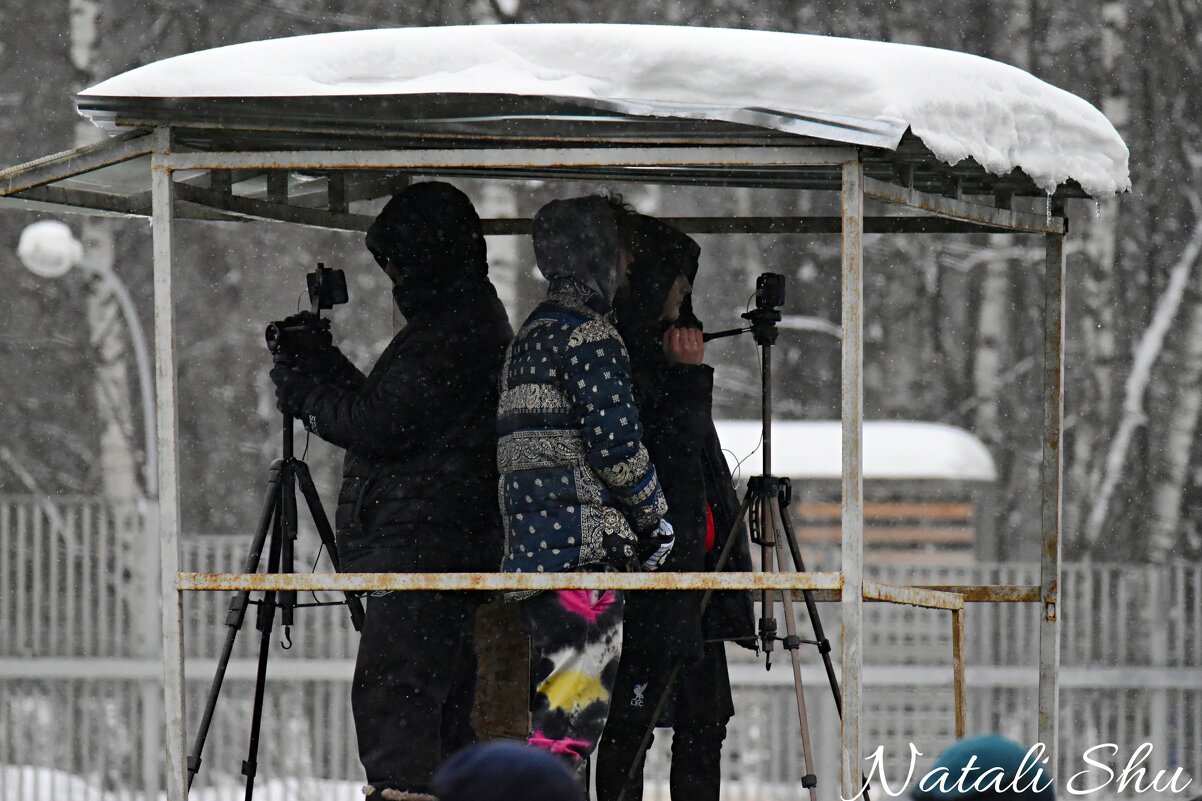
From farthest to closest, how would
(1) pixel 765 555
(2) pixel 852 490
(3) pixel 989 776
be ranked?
(1) pixel 765 555, (2) pixel 852 490, (3) pixel 989 776

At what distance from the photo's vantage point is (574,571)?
193 inches

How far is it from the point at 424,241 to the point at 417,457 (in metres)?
0.58

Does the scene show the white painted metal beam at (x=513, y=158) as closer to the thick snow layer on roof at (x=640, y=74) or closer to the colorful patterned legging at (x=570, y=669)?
the thick snow layer on roof at (x=640, y=74)

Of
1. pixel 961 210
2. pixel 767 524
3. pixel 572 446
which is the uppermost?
pixel 961 210

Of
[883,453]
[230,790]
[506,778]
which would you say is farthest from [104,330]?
[506,778]

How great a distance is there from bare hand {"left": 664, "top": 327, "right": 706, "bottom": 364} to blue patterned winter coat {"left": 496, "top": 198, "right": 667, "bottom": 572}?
0.57 m

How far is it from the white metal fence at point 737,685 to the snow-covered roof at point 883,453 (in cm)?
119

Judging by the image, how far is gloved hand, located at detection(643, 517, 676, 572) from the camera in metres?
5.05

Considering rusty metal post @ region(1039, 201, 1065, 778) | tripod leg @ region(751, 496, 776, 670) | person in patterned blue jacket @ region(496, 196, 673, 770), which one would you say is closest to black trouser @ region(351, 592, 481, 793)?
person in patterned blue jacket @ region(496, 196, 673, 770)

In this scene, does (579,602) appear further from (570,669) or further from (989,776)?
(989,776)

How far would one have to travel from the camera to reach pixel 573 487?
490 cm

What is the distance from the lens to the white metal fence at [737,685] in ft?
38.7

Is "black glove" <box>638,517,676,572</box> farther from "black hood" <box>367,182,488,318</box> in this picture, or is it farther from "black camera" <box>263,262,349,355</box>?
"black camera" <box>263,262,349,355</box>

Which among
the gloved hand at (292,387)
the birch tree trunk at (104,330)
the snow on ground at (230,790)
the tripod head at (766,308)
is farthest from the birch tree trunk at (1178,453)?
the gloved hand at (292,387)
